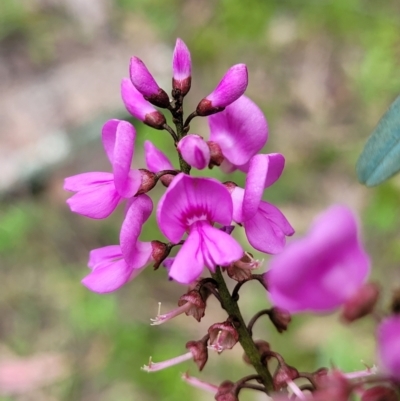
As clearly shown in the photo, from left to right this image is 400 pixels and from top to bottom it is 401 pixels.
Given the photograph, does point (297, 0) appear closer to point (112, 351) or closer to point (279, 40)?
point (279, 40)

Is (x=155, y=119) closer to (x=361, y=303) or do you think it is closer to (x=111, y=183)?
(x=111, y=183)

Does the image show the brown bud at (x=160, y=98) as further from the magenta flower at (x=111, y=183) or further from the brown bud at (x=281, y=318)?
the brown bud at (x=281, y=318)

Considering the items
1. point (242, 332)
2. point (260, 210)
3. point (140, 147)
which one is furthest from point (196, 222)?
point (140, 147)

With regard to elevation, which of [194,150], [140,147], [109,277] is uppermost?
[140,147]

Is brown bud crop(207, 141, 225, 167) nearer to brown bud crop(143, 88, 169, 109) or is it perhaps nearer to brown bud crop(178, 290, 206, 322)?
brown bud crop(143, 88, 169, 109)

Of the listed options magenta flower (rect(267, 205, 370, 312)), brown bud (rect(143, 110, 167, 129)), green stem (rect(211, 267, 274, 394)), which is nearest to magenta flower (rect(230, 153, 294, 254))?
green stem (rect(211, 267, 274, 394))

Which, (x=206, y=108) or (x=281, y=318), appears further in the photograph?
(x=281, y=318)

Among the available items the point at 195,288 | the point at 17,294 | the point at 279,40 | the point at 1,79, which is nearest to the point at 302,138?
the point at 279,40

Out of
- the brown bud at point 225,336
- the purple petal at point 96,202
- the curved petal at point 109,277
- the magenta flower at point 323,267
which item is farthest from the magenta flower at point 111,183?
the magenta flower at point 323,267
